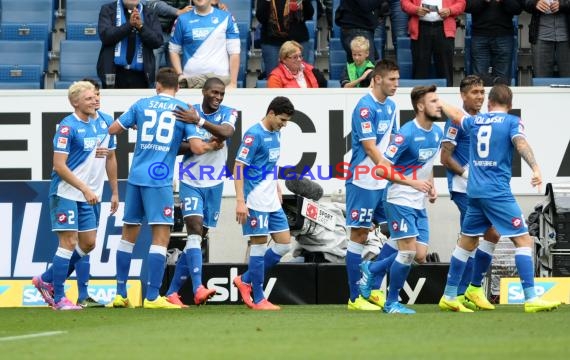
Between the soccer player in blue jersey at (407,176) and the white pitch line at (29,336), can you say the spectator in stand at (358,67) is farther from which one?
the white pitch line at (29,336)

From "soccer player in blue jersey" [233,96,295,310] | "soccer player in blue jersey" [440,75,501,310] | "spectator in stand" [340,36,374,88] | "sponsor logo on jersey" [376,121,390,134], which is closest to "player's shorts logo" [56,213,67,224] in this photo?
"soccer player in blue jersey" [233,96,295,310]

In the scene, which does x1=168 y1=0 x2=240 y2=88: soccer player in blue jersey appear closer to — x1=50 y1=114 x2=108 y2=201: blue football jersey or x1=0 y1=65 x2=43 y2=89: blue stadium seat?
x1=0 y1=65 x2=43 y2=89: blue stadium seat

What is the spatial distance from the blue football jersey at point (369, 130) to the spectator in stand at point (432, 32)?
4170mm

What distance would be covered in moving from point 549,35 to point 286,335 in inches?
345

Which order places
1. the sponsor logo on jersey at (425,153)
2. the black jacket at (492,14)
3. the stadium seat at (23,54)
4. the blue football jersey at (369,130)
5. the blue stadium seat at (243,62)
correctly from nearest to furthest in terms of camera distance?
the sponsor logo on jersey at (425,153), the blue football jersey at (369,130), the black jacket at (492,14), the blue stadium seat at (243,62), the stadium seat at (23,54)

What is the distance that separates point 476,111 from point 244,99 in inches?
160

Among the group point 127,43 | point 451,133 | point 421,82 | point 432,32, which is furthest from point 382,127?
point 127,43

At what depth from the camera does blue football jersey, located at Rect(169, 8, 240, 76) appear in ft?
53.2

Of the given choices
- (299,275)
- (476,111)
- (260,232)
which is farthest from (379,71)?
(299,275)

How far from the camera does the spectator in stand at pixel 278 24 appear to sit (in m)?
16.9

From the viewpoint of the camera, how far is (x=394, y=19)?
702 inches

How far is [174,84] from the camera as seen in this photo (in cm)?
1283

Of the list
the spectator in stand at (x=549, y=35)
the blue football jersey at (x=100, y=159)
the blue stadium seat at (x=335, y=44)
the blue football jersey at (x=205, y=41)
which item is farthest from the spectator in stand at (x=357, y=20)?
the blue football jersey at (x=100, y=159)

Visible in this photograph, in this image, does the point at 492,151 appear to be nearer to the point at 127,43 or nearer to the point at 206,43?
the point at 206,43
